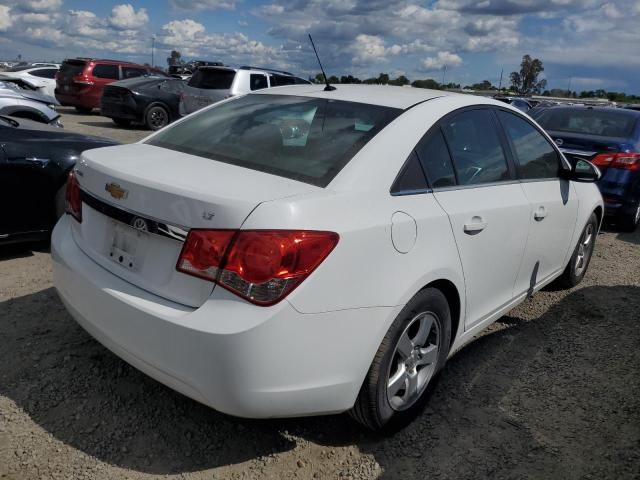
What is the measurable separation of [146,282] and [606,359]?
9.68 ft

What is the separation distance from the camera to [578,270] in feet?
15.8

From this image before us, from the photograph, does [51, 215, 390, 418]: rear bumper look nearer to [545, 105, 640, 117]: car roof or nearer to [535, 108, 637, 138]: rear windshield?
[535, 108, 637, 138]: rear windshield

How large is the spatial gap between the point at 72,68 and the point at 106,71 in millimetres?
1003

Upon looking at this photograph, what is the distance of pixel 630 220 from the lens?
6863 mm

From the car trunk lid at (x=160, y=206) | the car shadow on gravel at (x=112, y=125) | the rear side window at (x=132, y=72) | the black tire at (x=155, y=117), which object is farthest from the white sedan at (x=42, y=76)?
the car trunk lid at (x=160, y=206)

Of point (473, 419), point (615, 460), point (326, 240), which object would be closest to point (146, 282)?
point (326, 240)

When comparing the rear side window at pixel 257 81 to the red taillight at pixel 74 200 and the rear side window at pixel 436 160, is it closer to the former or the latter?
the red taillight at pixel 74 200

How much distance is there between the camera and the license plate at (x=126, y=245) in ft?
7.54

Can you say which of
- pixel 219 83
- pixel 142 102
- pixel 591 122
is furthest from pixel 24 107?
pixel 591 122

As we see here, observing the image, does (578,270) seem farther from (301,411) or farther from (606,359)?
(301,411)

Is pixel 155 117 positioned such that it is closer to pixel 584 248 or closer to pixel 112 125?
pixel 112 125

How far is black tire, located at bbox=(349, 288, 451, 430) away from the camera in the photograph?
7.75 feet

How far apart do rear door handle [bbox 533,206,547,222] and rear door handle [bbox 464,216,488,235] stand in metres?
0.71

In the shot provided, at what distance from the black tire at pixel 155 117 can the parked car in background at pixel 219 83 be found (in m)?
2.08
